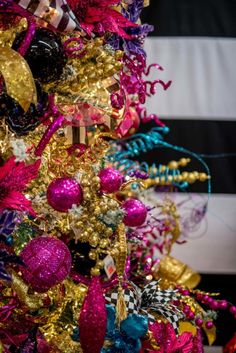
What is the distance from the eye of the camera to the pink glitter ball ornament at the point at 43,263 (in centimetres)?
63

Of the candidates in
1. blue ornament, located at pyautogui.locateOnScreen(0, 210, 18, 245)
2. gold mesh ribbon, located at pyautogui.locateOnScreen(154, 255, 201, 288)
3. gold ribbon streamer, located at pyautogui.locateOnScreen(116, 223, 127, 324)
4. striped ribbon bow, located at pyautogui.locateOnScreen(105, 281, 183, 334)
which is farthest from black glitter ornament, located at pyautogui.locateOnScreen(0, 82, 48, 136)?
gold mesh ribbon, located at pyautogui.locateOnScreen(154, 255, 201, 288)

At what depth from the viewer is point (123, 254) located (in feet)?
2.37

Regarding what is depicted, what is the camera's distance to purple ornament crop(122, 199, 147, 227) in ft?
2.77

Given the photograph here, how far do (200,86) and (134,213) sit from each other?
111 centimetres

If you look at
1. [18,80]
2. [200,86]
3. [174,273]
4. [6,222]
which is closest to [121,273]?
[6,222]

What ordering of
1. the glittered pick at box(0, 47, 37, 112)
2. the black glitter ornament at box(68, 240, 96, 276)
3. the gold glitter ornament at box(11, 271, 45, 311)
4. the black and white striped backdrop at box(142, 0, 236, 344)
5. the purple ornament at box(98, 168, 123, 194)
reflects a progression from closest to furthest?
the glittered pick at box(0, 47, 37, 112)
the gold glitter ornament at box(11, 271, 45, 311)
the purple ornament at box(98, 168, 123, 194)
the black glitter ornament at box(68, 240, 96, 276)
the black and white striped backdrop at box(142, 0, 236, 344)

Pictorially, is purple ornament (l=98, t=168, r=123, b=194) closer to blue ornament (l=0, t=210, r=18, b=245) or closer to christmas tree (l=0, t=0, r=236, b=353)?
christmas tree (l=0, t=0, r=236, b=353)

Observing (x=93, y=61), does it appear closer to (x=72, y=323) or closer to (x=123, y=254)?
(x=123, y=254)

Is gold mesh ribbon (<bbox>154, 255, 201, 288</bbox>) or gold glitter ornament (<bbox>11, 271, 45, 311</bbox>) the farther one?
gold mesh ribbon (<bbox>154, 255, 201, 288</bbox>)

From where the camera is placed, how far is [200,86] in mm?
1826

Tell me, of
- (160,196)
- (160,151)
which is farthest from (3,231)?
(160,151)

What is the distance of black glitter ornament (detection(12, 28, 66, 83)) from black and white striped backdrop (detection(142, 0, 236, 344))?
123 cm

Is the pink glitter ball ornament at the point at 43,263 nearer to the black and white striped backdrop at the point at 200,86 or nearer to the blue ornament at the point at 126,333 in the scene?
the blue ornament at the point at 126,333

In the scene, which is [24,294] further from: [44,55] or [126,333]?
[44,55]
